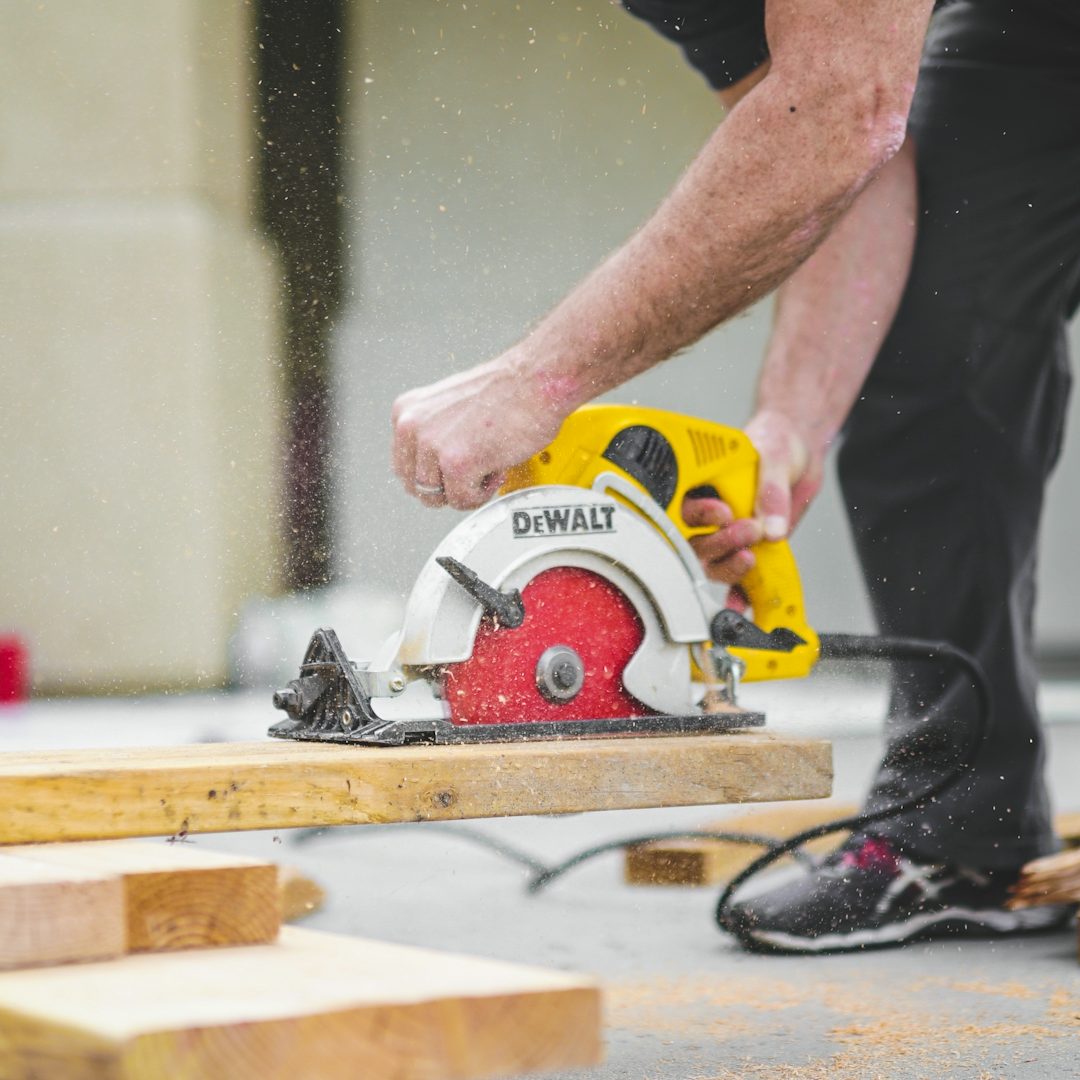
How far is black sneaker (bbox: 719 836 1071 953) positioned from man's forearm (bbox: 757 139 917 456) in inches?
23.9

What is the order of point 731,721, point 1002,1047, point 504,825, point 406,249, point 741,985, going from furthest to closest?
1. point 406,249
2. point 504,825
3. point 741,985
4. point 731,721
5. point 1002,1047

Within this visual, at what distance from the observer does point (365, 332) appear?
3088 mm

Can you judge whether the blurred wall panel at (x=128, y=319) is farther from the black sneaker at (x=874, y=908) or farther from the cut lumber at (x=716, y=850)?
the black sneaker at (x=874, y=908)

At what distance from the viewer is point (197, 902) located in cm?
114

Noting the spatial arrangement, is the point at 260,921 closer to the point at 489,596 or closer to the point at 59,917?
the point at 59,917

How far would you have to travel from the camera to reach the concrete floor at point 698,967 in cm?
167

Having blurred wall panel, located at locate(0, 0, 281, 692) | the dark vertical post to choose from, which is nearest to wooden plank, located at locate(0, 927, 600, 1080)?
the dark vertical post

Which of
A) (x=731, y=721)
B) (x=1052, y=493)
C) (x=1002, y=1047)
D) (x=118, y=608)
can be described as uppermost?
(x=1052, y=493)

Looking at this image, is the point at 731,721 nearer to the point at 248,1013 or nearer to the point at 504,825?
the point at 248,1013

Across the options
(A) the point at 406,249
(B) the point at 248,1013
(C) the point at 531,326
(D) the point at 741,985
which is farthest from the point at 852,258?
(A) the point at 406,249

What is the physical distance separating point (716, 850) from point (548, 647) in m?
0.96

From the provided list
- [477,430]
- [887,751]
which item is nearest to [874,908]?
[887,751]

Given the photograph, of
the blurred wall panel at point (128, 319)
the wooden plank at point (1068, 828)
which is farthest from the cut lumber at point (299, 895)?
the blurred wall panel at point (128, 319)

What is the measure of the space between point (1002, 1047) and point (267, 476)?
134 inches
